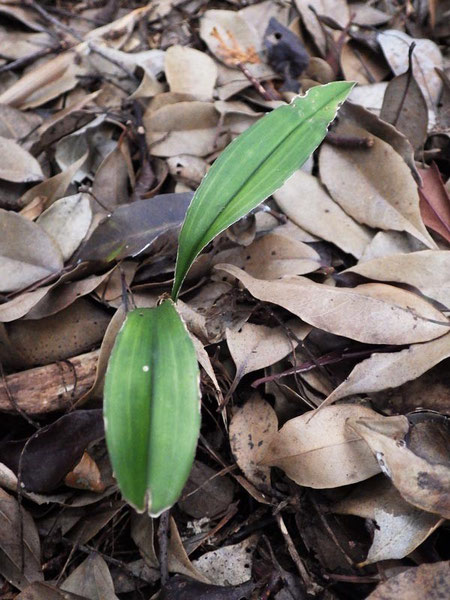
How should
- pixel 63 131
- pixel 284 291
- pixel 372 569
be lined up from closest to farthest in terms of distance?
pixel 372 569 → pixel 284 291 → pixel 63 131

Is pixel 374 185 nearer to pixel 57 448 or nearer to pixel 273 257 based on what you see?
pixel 273 257

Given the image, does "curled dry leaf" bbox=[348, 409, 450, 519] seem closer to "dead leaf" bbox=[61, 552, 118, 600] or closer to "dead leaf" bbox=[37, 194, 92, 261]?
"dead leaf" bbox=[61, 552, 118, 600]

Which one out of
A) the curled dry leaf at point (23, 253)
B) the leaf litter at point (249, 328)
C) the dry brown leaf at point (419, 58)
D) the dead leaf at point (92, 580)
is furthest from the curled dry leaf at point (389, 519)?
the dry brown leaf at point (419, 58)

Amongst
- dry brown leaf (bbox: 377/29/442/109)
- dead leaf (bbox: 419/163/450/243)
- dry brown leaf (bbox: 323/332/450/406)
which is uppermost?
dry brown leaf (bbox: 377/29/442/109)

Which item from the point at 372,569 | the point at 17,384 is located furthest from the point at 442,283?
the point at 17,384

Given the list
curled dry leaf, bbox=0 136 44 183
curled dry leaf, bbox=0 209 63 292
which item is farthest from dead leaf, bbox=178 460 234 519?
curled dry leaf, bbox=0 136 44 183

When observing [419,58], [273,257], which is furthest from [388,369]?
[419,58]

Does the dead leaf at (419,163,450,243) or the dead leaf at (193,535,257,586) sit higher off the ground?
the dead leaf at (419,163,450,243)

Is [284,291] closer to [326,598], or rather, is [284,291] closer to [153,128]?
[326,598]
